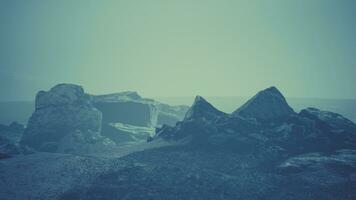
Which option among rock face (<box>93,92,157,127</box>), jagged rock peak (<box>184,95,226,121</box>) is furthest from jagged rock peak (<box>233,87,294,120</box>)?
rock face (<box>93,92,157,127</box>)

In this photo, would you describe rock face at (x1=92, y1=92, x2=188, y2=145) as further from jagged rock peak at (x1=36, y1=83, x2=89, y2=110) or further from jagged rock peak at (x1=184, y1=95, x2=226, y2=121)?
jagged rock peak at (x1=184, y1=95, x2=226, y2=121)

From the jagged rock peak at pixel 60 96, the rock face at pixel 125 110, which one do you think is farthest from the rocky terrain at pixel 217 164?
the rock face at pixel 125 110

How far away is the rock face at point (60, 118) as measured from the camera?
69.8 m

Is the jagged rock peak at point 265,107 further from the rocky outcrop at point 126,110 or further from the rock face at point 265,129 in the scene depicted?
the rocky outcrop at point 126,110

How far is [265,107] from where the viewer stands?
55844mm

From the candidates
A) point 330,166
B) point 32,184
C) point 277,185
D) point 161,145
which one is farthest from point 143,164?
point 330,166

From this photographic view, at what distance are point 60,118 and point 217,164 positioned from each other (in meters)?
48.9

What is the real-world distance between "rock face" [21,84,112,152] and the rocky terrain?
2805 centimetres

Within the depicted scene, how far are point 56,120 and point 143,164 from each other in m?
42.1

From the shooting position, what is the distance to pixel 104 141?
7044 cm

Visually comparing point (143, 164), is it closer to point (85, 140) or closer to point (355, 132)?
point (85, 140)

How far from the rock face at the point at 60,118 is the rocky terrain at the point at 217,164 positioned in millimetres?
28047

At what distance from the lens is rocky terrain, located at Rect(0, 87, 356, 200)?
31578 mm

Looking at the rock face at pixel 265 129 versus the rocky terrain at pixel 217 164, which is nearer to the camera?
the rocky terrain at pixel 217 164
